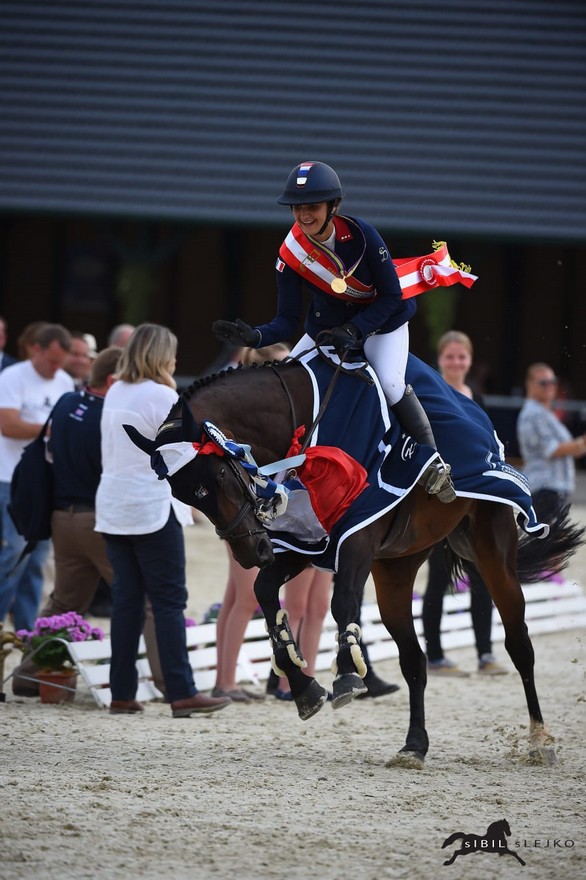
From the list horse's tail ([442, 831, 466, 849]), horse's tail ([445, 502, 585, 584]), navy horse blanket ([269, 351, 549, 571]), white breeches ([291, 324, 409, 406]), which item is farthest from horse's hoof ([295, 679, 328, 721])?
horse's tail ([445, 502, 585, 584])

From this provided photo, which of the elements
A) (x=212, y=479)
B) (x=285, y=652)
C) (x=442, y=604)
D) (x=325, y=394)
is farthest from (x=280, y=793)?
(x=442, y=604)

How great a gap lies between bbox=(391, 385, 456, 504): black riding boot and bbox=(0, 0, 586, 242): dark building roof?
13289mm

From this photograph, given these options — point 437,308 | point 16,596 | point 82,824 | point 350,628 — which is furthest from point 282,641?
point 437,308

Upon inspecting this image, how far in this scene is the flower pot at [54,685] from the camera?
7078 millimetres

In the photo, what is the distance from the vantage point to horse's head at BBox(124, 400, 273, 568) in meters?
5.02

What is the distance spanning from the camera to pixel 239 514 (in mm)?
5109

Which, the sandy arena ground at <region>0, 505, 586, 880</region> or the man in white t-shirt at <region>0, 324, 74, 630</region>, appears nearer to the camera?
the sandy arena ground at <region>0, 505, 586, 880</region>

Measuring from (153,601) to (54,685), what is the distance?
2.98ft

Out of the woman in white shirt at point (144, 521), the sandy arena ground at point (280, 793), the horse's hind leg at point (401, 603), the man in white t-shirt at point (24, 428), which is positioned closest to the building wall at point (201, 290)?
the man in white t-shirt at point (24, 428)

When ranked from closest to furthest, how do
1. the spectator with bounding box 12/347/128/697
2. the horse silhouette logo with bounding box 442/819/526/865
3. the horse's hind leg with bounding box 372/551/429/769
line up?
the horse silhouette logo with bounding box 442/819/526/865
the horse's hind leg with bounding box 372/551/429/769
the spectator with bounding box 12/347/128/697

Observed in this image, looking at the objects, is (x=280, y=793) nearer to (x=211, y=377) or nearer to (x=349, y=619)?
(x=349, y=619)

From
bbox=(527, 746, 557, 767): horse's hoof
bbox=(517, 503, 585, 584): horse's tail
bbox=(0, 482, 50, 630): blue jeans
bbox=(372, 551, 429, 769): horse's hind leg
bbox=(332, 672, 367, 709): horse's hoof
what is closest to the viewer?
bbox=(332, 672, 367, 709): horse's hoof

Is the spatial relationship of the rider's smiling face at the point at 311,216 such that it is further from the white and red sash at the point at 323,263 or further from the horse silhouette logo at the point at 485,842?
the horse silhouette logo at the point at 485,842

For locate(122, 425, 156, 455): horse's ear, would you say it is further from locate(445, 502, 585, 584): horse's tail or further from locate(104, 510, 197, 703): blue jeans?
locate(445, 502, 585, 584): horse's tail
